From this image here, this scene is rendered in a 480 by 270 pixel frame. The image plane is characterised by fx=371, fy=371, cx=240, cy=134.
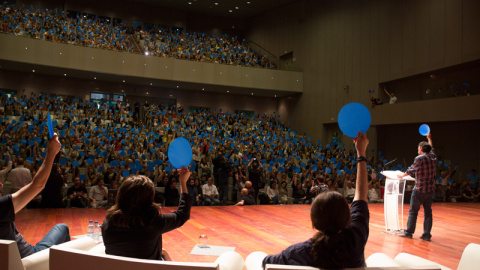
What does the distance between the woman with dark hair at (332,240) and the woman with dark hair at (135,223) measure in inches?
24.8

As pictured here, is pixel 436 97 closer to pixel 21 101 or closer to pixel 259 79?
pixel 259 79

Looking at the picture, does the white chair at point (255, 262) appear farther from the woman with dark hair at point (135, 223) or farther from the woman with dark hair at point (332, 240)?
the woman with dark hair at point (135, 223)

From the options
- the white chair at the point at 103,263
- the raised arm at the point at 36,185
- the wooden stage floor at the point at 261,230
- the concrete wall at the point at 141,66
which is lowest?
the wooden stage floor at the point at 261,230

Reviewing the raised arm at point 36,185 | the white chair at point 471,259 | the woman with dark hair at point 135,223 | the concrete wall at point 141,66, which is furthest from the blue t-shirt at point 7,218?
the concrete wall at point 141,66

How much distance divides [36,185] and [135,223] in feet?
2.07

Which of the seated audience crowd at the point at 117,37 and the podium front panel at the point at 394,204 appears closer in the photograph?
the podium front panel at the point at 394,204

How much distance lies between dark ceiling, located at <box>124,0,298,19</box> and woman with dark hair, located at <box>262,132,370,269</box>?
21.3 metres

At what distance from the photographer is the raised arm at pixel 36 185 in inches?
78.7

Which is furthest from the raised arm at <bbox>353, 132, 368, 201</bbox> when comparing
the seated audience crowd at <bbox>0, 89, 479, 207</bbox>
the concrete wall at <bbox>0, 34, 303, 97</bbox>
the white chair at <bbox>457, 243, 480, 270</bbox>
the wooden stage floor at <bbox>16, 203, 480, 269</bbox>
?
the concrete wall at <bbox>0, 34, 303, 97</bbox>

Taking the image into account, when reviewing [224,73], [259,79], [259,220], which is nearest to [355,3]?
[259,79]

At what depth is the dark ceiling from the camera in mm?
21656

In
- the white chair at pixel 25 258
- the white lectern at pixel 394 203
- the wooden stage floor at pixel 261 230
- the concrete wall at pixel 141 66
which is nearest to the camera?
the white chair at pixel 25 258

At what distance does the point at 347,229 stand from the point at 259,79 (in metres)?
18.7

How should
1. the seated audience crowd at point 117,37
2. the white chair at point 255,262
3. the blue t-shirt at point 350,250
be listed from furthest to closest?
the seated audience crowd at point 117,37, the white chair at point 255,262, the blue t-shirt at point 350,250
